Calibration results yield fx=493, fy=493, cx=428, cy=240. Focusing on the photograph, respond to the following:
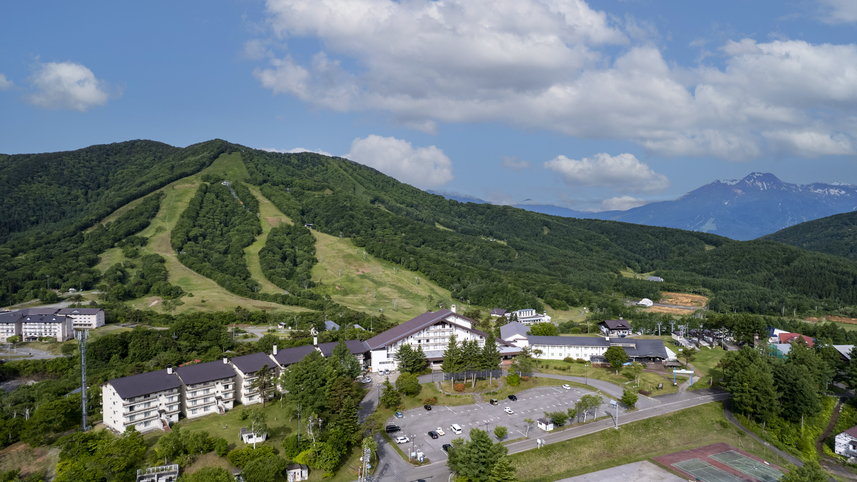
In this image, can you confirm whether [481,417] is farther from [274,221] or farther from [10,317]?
[274,221]

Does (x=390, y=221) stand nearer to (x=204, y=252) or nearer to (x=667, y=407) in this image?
(x=204, y=252)

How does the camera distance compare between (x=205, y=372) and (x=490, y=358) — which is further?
(x=490, y=358)

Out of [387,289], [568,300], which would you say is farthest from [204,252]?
[568,300]

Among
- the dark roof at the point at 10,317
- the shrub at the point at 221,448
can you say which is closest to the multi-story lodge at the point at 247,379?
the shrub at the point at 221,448

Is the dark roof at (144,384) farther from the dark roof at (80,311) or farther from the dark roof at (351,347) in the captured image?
the dark roof at (80,311)

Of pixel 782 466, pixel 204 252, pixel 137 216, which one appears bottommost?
pixel 782 466

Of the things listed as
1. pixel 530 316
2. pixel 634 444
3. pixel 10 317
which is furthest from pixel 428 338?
pixel 10 317

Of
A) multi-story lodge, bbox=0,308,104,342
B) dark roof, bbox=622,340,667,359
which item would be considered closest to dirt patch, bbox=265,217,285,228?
multi-story lodge, bbox=0,308,104,342
